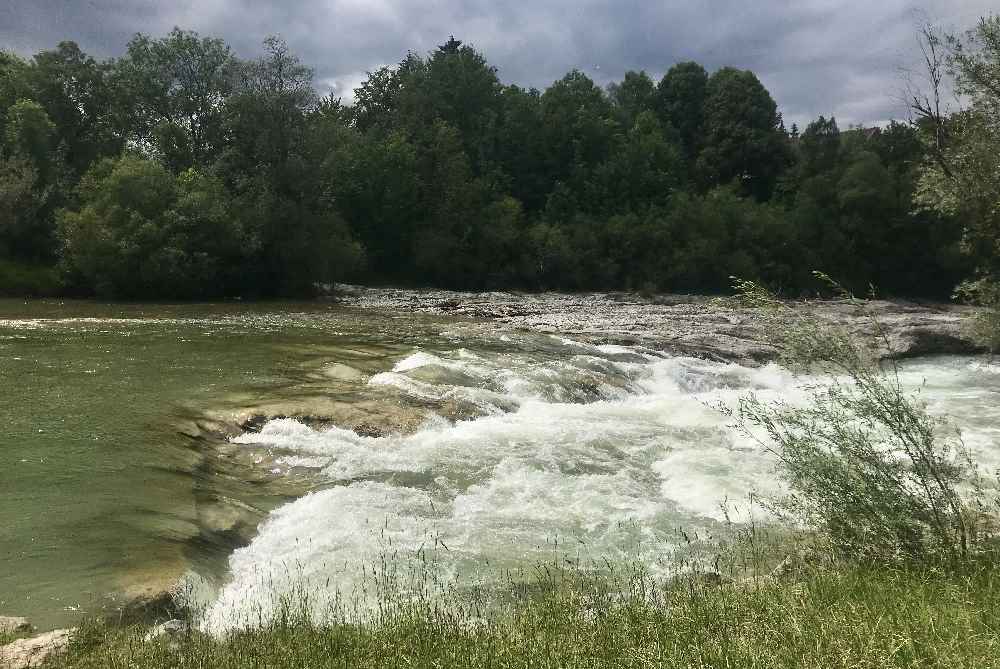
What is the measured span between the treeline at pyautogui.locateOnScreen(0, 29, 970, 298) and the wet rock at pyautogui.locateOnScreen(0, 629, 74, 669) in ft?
67.0

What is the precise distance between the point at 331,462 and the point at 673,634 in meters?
6.25

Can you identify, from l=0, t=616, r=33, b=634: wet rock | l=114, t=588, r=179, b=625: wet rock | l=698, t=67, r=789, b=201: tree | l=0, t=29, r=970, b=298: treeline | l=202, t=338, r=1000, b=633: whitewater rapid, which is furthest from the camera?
l=698, t=67, r=789, b=201: tree

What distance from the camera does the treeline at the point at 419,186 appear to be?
107 feet

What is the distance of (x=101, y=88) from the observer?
135 feet

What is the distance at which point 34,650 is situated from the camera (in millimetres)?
4418

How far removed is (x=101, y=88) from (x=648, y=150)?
41.2 meters

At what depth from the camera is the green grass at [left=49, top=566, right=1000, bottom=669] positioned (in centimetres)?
380

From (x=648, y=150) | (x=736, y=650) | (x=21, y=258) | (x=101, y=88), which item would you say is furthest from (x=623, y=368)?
(x=648, y=150)

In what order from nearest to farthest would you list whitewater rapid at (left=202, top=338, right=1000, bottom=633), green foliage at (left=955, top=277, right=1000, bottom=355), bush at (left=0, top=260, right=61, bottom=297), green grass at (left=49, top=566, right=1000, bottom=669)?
green grass at (left=49, top=566, right=1000, bottom=669) < whitewater rapid at (left=202, top=338, right=1000, bottom=633) < green foliage at (left=955, top=277, right=1000, bottom=355) < bush at (left=0, top=260, right=61, bottom=297)

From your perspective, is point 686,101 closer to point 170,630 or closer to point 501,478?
point 501,478

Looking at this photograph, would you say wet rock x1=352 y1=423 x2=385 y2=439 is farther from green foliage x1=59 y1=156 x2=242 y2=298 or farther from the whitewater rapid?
green foliage x1=59 y1=156 x2=242 y2=298

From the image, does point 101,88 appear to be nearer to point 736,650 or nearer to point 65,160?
point 65,160

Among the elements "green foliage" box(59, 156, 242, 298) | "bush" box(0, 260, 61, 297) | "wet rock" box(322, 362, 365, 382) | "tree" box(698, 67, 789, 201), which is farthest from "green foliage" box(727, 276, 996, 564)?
"tree" box(698, 67, 789, 201)

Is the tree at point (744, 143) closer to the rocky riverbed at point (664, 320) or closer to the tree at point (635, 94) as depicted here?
the tree at point (635, 94)
